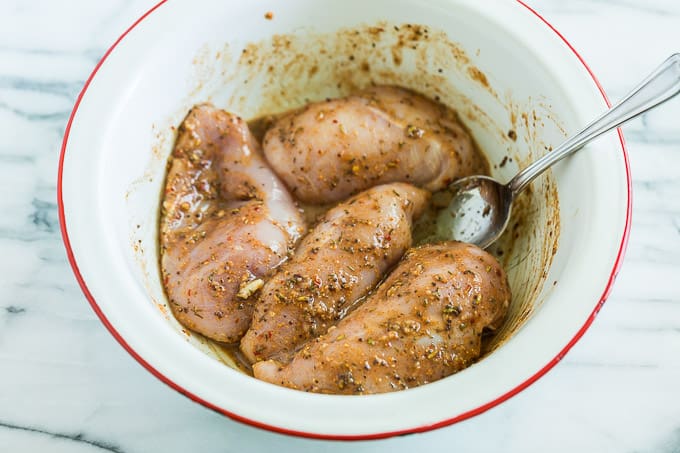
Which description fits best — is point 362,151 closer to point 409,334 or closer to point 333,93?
point 333,93

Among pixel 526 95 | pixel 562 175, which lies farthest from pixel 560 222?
pixel 526 95

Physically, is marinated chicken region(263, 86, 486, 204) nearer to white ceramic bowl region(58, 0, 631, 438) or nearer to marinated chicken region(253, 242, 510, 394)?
white ceramic bowl region(58, 0, 631, 438)

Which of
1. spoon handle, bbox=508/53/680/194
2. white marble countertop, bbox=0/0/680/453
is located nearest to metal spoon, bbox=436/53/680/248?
spoon handle, bbox=508/53/680/194

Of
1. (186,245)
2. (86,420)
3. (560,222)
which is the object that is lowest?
(86,420)

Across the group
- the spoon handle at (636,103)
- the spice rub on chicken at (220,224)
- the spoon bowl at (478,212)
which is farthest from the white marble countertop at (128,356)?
the spoon handle at (636,103)

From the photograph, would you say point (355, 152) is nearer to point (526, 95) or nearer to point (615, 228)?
point (526, 95)

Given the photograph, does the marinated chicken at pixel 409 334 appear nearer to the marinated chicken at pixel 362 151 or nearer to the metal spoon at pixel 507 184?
the metal spoon at pixel 507 184
